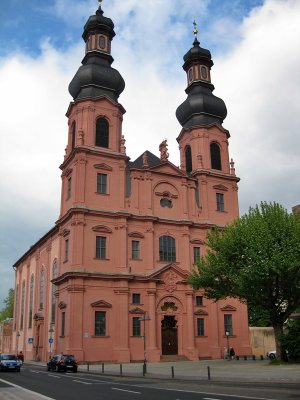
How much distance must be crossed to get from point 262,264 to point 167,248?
17.0 metres

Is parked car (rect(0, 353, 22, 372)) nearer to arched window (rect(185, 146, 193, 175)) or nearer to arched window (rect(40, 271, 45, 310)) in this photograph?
arched window (rect(40, 271, 45, 310))

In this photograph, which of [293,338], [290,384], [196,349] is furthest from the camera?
[196,349]

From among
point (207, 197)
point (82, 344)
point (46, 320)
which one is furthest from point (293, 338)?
point (46, 320)

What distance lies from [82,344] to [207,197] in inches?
797

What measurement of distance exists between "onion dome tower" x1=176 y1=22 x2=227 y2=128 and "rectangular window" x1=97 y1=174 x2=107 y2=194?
1361cm

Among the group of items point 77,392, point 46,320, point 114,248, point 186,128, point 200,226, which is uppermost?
point 186,128

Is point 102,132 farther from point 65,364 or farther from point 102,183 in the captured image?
point 65,364

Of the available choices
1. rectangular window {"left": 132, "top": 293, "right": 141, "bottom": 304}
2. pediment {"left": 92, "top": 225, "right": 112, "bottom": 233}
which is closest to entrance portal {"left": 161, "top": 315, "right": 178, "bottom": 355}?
rectangular window {"left": 132, "top": 293, "right": 141, "bottom": 304}

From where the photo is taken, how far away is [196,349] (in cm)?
4297

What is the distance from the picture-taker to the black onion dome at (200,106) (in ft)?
174

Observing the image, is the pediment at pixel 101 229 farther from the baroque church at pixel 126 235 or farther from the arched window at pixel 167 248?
the arched window at pixel 167 248

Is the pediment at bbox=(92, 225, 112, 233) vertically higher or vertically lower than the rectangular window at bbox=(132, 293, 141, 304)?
higher

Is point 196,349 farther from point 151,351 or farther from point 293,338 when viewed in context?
point 293,338

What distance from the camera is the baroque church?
40.9 m
